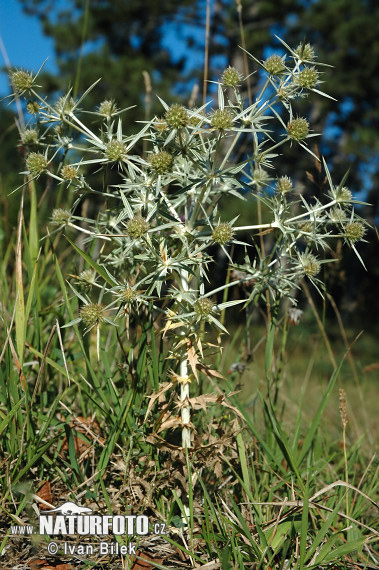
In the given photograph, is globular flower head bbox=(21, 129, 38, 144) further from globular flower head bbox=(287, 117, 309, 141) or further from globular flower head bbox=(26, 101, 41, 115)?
globular flower head bbox=(287, 117, 309, 141)

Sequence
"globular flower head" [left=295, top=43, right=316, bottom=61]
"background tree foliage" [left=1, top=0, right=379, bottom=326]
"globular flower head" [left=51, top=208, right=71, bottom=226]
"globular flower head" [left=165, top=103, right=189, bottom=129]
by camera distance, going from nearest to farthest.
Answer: "globular flower head" [left=165, top=103, right=189, bottom=129] < "globular flower head" [left=295, top=43, right=316, bottom=61] < "globular flower head" [left=51, top=208, right=71, bottom=226] < "background tree foliage" [left=1, top=0, right=379, bottom=326]

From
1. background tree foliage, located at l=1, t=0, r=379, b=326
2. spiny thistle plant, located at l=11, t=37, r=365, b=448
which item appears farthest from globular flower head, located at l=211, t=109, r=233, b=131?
background tree foliage, located at l=1, t=0, r=379, b=326

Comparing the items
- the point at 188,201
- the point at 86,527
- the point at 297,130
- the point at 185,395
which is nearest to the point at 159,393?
the point at 185,395

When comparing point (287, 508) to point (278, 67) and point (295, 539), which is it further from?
point (278, 67)

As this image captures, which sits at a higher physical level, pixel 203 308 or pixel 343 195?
pixel 343 195

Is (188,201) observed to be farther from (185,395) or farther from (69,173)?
(185,395)

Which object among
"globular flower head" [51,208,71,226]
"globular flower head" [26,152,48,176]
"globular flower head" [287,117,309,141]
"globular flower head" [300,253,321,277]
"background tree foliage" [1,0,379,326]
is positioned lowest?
"globular flower head" [300,253,321,277]

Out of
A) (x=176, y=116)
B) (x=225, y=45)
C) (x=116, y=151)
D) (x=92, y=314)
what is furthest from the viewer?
(x=225, y=45)

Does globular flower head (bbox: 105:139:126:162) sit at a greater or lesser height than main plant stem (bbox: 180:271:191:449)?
greater
